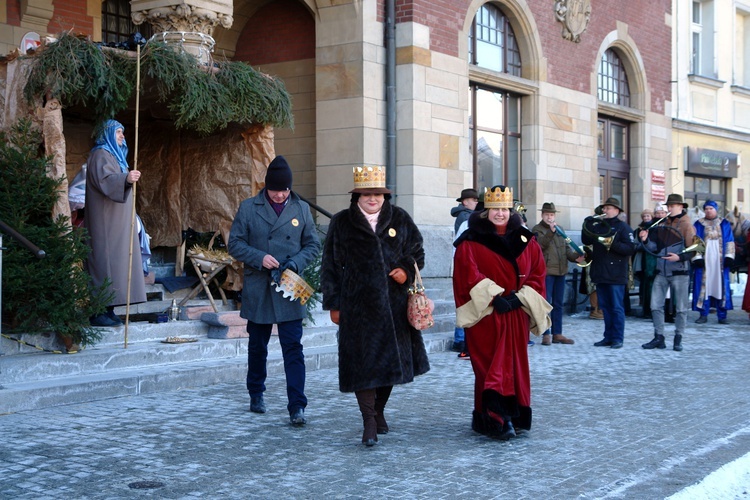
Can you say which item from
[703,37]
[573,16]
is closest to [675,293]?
[573,16]

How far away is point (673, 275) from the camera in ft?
39.2

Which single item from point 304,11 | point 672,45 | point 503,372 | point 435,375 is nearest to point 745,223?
A: point 672,45

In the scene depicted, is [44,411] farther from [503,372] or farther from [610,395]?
[610,395]

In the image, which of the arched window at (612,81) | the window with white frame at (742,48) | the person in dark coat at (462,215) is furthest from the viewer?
the window with white frame at (742,48)

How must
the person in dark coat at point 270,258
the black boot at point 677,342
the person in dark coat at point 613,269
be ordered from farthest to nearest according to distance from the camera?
the person in dark coat at point 613,269
the black boot at point 677,342
the person in dark coat at point 270,258

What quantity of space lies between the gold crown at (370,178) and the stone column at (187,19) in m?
4.24

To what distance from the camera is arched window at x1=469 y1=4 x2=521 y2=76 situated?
1672 cm

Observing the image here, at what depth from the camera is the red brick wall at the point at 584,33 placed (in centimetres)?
1502

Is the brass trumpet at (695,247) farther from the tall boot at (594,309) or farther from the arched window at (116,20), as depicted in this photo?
the arched window at (116,20)

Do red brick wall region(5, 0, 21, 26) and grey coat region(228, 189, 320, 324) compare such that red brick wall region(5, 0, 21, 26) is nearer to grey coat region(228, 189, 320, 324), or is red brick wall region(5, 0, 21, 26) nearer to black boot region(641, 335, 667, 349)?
grey coat region(228, 189, 320, 324)

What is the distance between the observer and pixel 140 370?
8.76 m

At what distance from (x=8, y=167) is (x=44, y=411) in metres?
2.14

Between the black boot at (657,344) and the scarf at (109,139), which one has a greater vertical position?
the scarf at (109,139)

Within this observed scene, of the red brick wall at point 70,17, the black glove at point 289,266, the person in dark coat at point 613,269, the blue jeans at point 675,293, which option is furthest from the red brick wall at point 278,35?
the black glove at point 289,266
